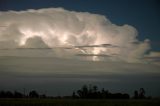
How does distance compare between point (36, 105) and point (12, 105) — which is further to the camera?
point (36, 105)

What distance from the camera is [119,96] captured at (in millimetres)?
49656

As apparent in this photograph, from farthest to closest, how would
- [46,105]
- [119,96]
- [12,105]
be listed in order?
[119,96] → [46,105] → [12,105]

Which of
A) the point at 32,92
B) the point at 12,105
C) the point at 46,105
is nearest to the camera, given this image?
the point at 12,105

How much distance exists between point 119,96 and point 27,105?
27.4m

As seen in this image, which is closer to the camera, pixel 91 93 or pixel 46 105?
pixel 46 105

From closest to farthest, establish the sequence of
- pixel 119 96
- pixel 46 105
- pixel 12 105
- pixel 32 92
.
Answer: pixel 12 105, pixel 46 105, pixel 119 96, pixel 32 92

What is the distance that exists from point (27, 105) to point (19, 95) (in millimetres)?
28017

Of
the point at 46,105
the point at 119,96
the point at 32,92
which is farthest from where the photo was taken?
the point at 32,92

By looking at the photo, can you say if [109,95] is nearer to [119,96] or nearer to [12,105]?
Result: [119,96]

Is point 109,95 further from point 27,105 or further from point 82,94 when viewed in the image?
point 27,105

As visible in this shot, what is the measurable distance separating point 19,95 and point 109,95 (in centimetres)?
1464

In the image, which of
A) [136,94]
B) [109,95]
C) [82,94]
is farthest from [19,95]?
[136,94]

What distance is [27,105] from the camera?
24.4 metres

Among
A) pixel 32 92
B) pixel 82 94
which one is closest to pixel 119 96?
pixel 82 94
